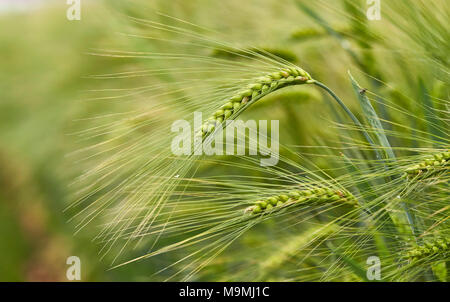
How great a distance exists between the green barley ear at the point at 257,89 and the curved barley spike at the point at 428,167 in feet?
0.40

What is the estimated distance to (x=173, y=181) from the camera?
42cm

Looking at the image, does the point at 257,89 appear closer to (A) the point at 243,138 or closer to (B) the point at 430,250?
(A) the point at 243,138

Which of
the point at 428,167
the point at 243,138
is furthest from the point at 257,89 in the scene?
the point at 428,167

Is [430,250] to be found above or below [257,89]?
below

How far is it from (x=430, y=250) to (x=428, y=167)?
0.08 meters

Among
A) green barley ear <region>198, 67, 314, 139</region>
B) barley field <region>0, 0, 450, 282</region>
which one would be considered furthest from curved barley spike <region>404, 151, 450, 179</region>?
green barley ear <region>198, 67, 314, 139</region>

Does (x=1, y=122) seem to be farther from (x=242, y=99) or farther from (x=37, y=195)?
(x=242, y=99)

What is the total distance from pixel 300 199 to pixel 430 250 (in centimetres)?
13

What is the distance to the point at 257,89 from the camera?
1.38ft


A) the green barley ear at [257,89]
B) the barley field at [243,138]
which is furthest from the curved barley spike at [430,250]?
the green barley ear at [257,89]

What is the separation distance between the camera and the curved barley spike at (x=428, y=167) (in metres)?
0.41

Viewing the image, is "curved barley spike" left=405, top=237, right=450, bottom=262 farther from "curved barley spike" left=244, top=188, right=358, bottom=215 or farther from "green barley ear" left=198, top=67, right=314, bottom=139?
"green barley ear" left=198, top=67, right=314, bottom=139

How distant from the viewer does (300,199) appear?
0.42 m

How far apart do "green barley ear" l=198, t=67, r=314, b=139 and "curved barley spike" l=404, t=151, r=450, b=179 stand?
123mm
